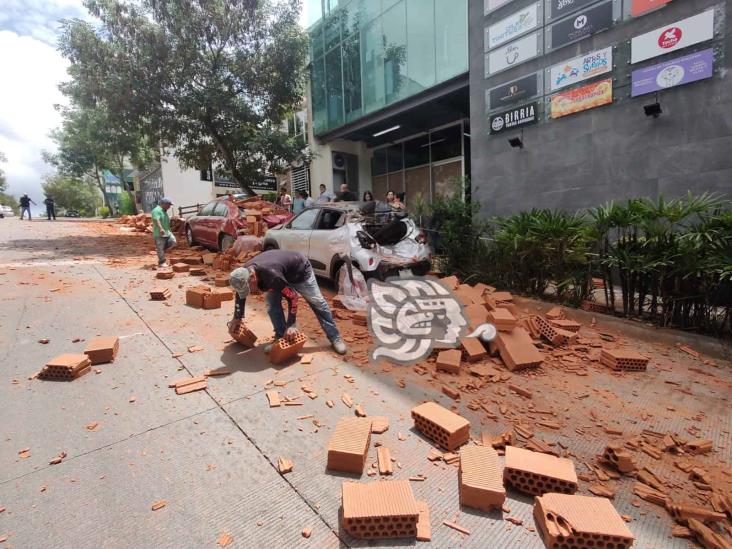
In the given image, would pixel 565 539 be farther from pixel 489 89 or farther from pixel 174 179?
pixel 174 179

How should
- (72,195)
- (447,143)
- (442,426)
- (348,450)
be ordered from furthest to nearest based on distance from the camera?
(72,195) < (447,143) < (442,426) < (348,450)

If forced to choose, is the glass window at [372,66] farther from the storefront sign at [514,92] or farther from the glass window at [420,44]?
the storefront sign at [514,92]

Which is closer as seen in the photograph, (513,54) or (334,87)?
(513,54)

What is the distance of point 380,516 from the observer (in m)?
1.85

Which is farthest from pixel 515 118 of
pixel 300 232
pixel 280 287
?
pixel 280 287

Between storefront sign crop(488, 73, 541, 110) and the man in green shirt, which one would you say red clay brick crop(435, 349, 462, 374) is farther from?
storefront sign crop(488, 73, 541, 110)

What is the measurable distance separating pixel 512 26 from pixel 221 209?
325 inches

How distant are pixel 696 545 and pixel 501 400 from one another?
150 centimetres

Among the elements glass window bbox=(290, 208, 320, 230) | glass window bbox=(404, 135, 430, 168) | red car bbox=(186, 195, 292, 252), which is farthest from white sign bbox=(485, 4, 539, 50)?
red car bbox=(186, 195, 292, 252)

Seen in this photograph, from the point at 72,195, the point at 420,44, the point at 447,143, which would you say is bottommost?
the point at 447,143

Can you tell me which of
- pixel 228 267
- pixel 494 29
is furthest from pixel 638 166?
pixel 228 267

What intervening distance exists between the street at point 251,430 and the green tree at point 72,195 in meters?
79.1

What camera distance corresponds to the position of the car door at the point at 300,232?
6926mm

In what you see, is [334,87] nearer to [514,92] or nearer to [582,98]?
[514,92]
